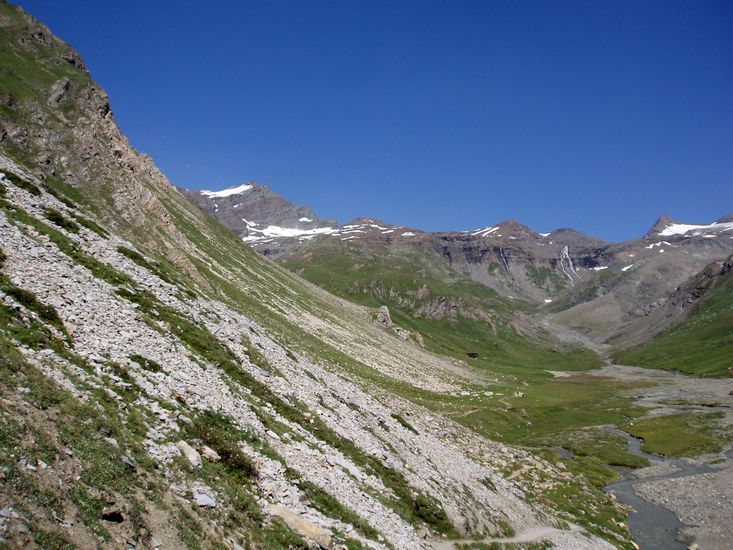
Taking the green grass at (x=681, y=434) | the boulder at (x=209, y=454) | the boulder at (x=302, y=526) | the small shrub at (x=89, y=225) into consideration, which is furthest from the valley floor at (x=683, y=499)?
the small shrub at (x=89, y=225)

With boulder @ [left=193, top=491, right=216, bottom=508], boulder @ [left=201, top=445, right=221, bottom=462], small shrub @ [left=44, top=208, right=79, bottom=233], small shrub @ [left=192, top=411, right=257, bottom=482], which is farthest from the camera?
small shrub @ [left=44, top=208, right=79, bottom=233]

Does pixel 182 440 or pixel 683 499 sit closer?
pixel 182 440

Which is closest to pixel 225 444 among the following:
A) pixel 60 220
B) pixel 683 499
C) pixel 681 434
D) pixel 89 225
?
pixel 60 220

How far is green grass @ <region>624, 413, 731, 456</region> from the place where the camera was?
108 m

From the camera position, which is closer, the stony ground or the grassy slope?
the stony ground

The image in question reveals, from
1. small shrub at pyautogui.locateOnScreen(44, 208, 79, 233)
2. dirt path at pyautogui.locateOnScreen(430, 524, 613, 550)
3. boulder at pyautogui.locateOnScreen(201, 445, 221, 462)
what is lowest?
dirt path at pyautogui.locateOnScreen(430, 524, 613, 550)

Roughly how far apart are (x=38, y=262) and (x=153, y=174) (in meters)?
158

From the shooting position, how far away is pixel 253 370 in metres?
37.6

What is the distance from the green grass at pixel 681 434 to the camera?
355ft

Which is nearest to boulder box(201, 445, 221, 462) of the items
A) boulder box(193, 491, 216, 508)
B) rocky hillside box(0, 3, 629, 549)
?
rocky hillside box(0, 3, 629, 549)

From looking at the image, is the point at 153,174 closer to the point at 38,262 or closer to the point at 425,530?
the point at 38,262

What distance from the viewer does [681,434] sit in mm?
A: 120562

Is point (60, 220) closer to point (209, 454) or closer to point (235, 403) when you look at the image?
point (235, 403)

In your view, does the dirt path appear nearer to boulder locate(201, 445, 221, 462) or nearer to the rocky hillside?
the rocky hillside
